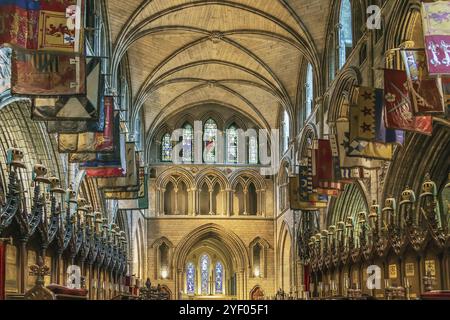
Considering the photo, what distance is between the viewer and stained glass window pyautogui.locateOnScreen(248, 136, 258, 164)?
47.6 m

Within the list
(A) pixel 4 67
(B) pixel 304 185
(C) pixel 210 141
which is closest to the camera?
(A) pixel 4 67

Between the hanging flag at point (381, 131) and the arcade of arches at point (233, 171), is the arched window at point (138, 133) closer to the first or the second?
the arcade of arches at point (233, 171)

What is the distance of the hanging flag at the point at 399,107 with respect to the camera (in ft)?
53.3

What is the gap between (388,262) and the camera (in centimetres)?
2125

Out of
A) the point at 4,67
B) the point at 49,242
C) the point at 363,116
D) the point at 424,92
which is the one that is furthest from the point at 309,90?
the point at 4,67

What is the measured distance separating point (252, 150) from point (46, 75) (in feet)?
114

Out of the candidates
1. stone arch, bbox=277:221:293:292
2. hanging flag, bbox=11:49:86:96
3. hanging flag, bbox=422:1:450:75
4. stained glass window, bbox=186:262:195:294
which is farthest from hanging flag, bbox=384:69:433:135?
stained glass window, bbox=186:262:195:294

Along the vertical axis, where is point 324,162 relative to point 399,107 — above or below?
above

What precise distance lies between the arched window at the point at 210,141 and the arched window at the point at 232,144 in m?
0.88

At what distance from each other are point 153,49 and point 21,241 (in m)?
20.2

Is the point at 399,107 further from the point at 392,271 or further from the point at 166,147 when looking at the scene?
the point at 166,147

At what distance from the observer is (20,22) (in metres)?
12.8

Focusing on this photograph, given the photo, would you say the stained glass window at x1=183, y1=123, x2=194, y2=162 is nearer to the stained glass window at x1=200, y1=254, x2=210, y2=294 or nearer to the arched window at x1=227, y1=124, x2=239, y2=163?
the arched window at x1=227, y1=124, x2=239, y2=163

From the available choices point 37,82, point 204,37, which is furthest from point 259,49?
point 37,82
